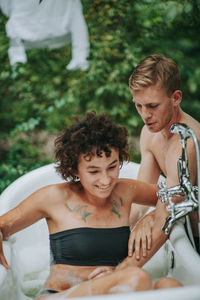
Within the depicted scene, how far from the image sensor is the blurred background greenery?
152 cm

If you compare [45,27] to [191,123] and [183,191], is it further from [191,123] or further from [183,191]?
[183,191]

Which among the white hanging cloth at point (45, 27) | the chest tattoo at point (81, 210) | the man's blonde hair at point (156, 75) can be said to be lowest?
the chest tattoo at point (81, 210)

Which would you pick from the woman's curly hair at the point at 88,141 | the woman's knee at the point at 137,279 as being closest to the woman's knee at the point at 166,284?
the woman's knee at the point at 137,279

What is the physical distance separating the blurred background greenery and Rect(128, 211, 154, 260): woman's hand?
435 mm

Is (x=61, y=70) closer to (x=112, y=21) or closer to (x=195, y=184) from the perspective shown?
(x=112, y=21)

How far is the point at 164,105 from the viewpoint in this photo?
1.13 meters

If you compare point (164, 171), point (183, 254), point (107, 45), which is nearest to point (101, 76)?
point (107, 45)

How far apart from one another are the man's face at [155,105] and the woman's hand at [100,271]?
483 mm

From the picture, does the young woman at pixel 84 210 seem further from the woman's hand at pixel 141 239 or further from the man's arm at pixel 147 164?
the man's arm at pixel 147 164

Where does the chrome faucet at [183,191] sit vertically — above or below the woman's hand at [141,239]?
above

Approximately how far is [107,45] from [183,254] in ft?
3.62

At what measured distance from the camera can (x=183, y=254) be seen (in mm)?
1075

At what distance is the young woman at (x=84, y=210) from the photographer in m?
1.04

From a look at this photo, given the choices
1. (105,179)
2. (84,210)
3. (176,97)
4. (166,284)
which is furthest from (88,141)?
(166,284)
